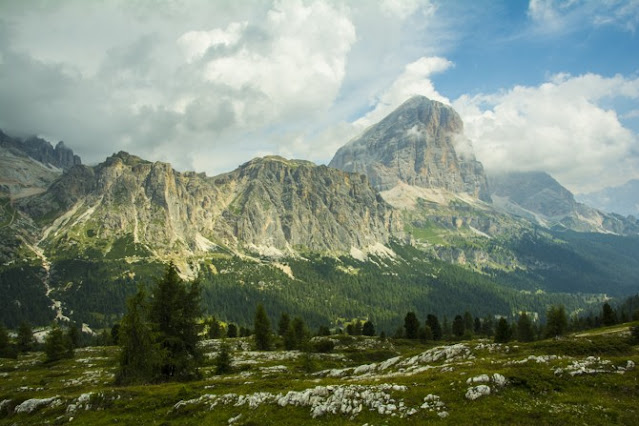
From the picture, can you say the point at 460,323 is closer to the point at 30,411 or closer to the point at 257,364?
the point at 257,364

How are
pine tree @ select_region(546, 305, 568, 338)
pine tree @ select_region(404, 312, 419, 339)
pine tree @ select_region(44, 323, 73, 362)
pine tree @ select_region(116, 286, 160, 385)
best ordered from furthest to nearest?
pine tree @ select_region(404, 312, 419, 339), pine tree @ select_region(546, 305, 568, 338), pine tree @ select_region(44, 323, 73, 362), pine tree @ select_region(116, 286, 160, 385)

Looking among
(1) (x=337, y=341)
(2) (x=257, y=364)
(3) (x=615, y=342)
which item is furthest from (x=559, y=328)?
(2) (x=257, y=364)

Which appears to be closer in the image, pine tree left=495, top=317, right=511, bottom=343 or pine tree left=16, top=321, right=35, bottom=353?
pine tree left=495, top=317, right=511, bottom=343

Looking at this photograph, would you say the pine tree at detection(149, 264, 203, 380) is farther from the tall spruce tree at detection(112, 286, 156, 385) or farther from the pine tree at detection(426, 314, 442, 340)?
the pine tree at detection(426, 314, 442, 340)

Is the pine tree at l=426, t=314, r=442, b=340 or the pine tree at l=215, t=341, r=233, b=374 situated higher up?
the pine tree at l=215, t=341, r=233, b=374

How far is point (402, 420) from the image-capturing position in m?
24.5

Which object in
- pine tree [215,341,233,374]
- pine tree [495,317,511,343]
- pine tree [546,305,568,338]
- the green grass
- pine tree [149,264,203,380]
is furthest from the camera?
pine tree [495,317,511,343]

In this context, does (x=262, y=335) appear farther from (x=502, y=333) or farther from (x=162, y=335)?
(x=502, y=333)

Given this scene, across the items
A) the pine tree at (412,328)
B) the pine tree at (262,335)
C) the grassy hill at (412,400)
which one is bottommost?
the pine tree at (412,328)

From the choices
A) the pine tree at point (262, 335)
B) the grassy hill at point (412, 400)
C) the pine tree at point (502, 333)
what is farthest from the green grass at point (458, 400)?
the pine tree at point (262, 335)

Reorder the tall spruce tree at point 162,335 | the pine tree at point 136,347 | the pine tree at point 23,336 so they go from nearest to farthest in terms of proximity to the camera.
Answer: the pine tree at point 136,347, the tall spruce tree at point 162,335, the pine tree at point 23,336

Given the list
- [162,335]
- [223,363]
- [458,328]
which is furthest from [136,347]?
[458,328]

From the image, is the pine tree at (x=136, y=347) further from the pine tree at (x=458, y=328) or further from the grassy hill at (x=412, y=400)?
the pine tree at (x=458, y=328)

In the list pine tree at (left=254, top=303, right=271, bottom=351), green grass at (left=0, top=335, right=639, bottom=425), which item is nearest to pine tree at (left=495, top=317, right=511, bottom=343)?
green grass at (left=0, top=335, right=639, bottom=425)
